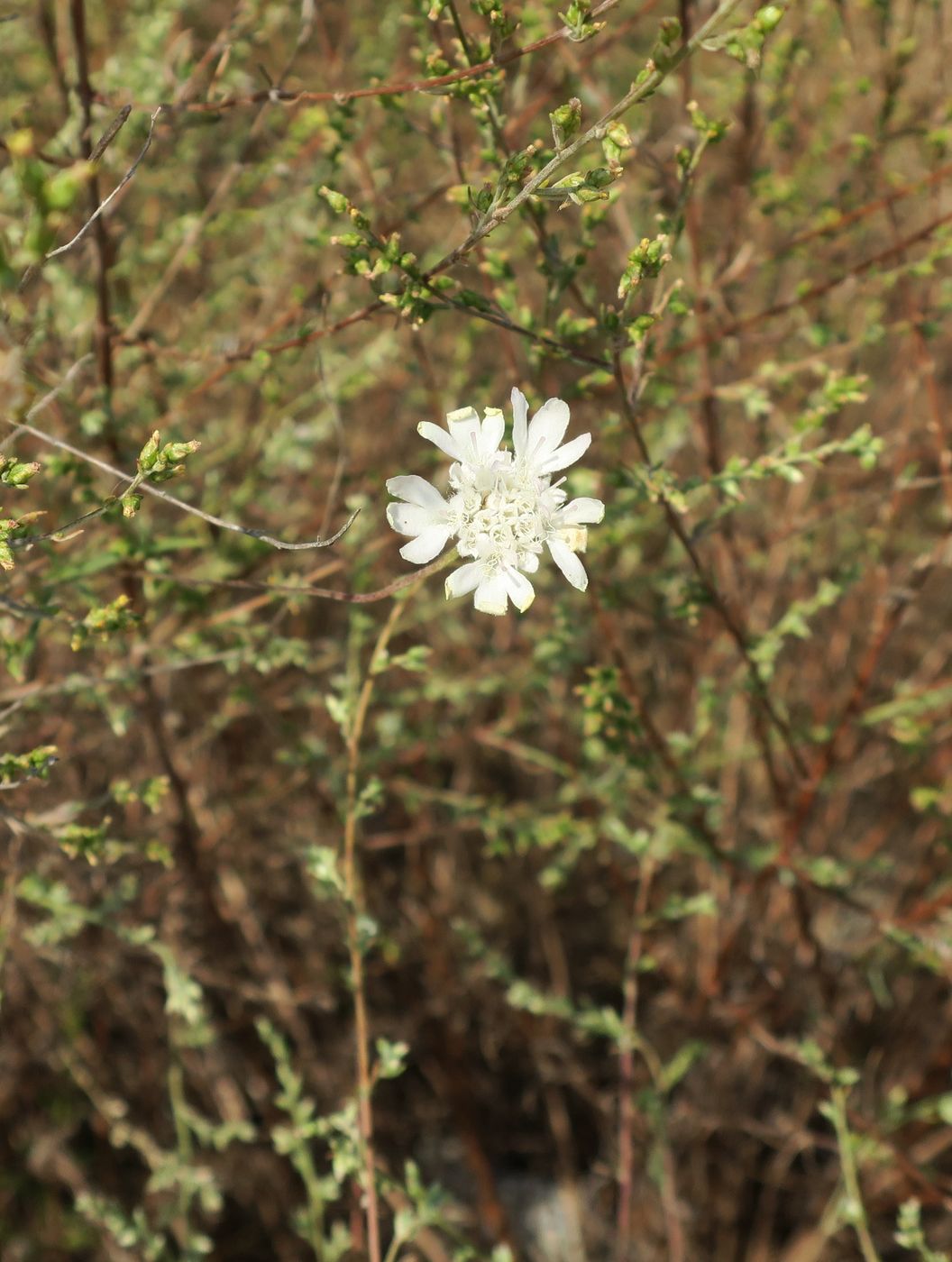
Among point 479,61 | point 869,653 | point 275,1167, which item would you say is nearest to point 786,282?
point 869,653

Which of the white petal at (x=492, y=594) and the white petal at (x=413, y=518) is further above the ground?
the white petal at (x=413, y=518)

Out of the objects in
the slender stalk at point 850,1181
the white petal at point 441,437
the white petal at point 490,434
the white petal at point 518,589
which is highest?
the white petal at point 441,437

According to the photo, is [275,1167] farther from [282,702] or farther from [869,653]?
[869,653]

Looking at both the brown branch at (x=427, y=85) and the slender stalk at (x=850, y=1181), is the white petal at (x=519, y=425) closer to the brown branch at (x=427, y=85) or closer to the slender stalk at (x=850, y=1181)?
the brown branch at (x=427, y=85)

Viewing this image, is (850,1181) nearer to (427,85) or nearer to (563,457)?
(563,457)

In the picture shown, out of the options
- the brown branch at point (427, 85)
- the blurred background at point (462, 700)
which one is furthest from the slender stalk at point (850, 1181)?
the brown branch at point (427, 85)

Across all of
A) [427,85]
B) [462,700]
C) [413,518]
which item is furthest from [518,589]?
[462,700]
